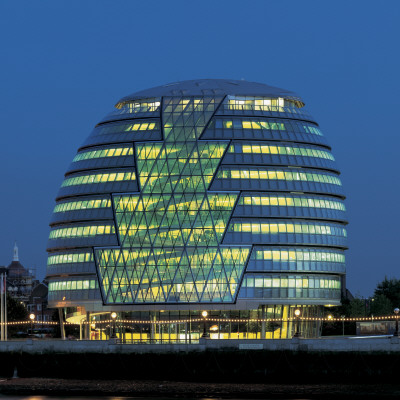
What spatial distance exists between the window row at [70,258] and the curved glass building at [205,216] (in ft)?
0.73

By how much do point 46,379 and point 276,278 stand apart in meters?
40.2

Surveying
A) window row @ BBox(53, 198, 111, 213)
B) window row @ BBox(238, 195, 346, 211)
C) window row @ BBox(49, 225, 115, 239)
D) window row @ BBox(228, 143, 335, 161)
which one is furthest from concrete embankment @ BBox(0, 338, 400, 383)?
window row @ BBox(228, 143, 335, 161)

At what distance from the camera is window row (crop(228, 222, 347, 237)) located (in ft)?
501

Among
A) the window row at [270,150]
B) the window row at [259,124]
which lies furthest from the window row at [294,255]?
the window row at [259,124]

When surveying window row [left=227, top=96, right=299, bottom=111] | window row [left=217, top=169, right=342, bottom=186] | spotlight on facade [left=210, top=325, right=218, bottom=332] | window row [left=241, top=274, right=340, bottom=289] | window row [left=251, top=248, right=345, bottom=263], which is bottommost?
spotlight on facade [left=210, top=325, right=218, bottom=332]

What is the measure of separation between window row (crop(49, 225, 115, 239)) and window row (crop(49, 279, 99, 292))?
5.61 m

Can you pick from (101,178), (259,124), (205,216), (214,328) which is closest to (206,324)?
(214,328)

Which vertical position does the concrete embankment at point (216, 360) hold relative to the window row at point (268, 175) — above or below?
below

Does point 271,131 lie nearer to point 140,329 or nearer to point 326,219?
point 326,219

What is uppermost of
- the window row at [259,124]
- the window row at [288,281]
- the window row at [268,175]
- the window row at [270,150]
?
the window row at [259,124]

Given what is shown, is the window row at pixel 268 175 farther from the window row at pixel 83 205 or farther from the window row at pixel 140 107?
the window row at pixel 83 205

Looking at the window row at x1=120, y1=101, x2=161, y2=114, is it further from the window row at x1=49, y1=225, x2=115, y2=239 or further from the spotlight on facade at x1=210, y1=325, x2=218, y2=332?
the spotlight on facade at x1=210, y1=325, x2=218, y2=332

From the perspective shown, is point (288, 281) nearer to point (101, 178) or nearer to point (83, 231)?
point (83, 231)

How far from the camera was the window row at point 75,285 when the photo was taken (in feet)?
514
